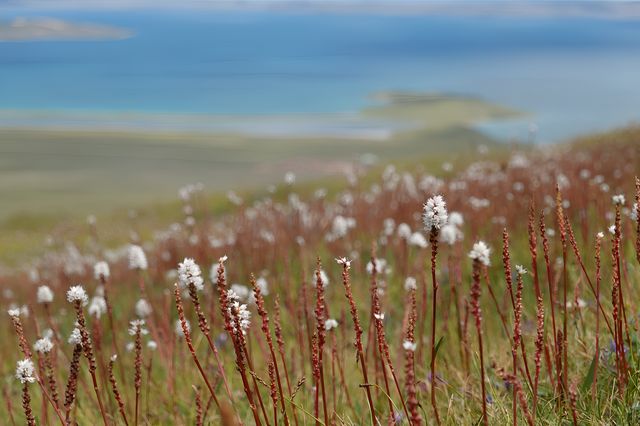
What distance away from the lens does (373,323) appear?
405cm

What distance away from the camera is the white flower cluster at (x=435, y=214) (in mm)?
1890

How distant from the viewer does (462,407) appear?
9.21ft

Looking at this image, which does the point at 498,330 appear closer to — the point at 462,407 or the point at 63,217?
the point at 462,407

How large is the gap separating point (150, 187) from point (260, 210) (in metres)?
34.6

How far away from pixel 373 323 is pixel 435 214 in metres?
2.26

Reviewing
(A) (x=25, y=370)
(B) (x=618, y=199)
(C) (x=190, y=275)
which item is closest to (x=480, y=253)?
(C) (x=190, y=275)

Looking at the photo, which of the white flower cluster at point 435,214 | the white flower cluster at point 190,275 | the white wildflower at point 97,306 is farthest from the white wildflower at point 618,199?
the white wildflower at point 97,306

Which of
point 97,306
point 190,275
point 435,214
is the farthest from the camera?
point 97,306

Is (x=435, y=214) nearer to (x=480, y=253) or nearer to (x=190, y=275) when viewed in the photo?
(x=480, y=253)

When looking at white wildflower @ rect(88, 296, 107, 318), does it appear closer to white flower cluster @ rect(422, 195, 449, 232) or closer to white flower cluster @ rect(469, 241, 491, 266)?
white flower cluster @ rect(422, 195, 449, 232)

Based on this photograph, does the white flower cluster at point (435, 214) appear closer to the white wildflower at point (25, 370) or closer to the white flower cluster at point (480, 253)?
the white flower cluster at point (480, 253)

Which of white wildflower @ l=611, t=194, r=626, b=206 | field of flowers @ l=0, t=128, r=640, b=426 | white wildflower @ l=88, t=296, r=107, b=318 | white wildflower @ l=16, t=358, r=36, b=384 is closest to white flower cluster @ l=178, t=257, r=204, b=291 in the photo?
field of flowers @ l=0, t=128, r=640, b=426

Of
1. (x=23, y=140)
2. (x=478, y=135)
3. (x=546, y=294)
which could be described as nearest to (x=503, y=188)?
(x=546, y=294)

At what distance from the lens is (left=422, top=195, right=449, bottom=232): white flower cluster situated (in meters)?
1.89
